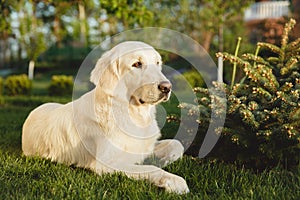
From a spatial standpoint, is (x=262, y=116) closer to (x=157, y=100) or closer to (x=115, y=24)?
(x=157, y=100)

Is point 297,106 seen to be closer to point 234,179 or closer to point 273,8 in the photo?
point 234,179

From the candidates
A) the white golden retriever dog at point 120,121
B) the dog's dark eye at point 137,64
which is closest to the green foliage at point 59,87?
the white golden retriever dog at point 120,121

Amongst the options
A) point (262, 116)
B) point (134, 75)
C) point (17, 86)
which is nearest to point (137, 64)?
point (134, 75)

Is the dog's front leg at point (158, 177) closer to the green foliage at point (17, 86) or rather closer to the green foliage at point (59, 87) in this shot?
the green foliage at point (59, 87)

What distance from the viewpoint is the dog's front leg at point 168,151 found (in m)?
3.33

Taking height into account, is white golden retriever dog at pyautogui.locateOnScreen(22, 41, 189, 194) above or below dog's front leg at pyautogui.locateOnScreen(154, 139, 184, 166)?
above

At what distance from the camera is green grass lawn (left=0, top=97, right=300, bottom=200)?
97.5 inches

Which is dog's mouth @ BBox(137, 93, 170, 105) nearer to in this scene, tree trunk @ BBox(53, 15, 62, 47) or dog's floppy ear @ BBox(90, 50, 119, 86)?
dog's floppy ear @ BBox(90, 50, 119, 86)

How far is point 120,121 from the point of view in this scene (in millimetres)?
2957

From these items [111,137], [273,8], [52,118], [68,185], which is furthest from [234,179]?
[273,8]

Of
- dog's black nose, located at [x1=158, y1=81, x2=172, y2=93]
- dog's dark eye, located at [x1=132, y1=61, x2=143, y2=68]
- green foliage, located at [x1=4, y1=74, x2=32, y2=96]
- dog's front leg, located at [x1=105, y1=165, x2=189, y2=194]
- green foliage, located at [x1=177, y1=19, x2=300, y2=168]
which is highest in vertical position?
dog's dark eye, located at [x1=132, y1=61, x2=143, y2=68]

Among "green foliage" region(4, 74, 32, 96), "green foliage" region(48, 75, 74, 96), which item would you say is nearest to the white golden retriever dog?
"green foliage" region(48, 75, 74, 96)

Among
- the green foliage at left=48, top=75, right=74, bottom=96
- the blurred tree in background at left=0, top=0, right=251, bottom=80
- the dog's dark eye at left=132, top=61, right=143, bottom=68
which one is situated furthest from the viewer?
the green foliage at left=48, top=75, right=74, bottom=96

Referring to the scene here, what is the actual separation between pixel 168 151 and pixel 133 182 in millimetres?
724
